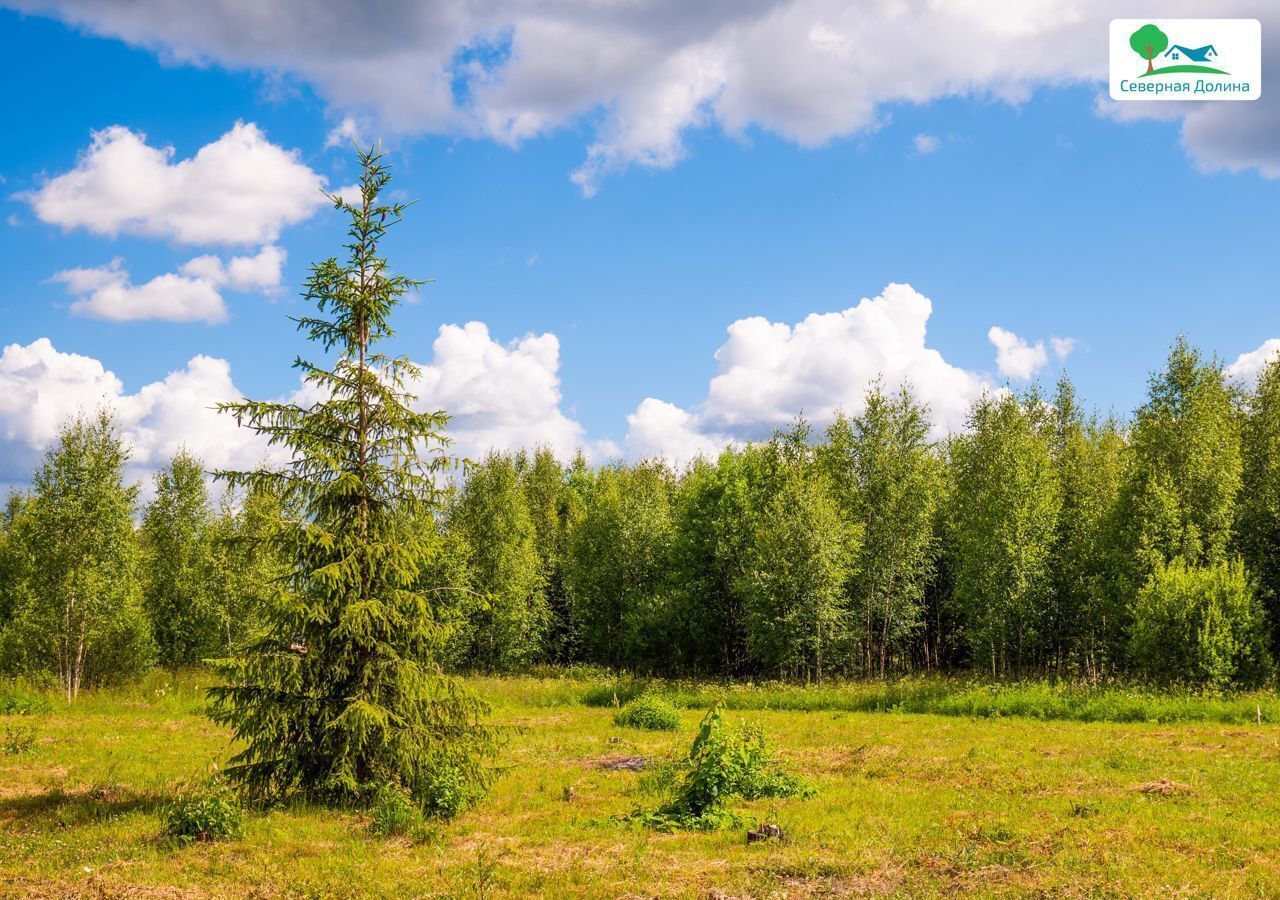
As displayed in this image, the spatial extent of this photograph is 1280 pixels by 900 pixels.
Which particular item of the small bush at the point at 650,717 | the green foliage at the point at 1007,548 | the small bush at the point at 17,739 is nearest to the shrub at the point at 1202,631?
the green foliage at the point at 1007,548

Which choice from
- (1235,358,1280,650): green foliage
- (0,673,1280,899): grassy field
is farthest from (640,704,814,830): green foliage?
(1235,358,1280,650): green foliage

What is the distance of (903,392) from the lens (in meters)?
44.9

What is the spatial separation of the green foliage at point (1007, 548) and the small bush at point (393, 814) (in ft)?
100

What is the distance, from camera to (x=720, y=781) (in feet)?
55.9

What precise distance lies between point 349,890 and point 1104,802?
48.4ft

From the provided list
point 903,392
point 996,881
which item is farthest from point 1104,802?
point 903,392

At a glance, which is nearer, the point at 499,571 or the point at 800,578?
the point at 800,578

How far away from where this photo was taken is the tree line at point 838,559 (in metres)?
33.6

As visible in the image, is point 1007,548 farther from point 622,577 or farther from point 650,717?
point 622,577

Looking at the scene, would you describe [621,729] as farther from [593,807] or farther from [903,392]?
[903,392]

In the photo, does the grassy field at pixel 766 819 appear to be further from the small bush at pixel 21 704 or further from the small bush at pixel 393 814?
the small bush at pixel 21 704

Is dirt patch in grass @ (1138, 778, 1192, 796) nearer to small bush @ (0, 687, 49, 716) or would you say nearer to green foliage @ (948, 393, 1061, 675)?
green foliage @ (948, 393, 1061, 675)

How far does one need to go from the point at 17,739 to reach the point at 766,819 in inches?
861

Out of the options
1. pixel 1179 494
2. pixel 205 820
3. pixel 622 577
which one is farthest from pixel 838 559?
pixel 205 820
